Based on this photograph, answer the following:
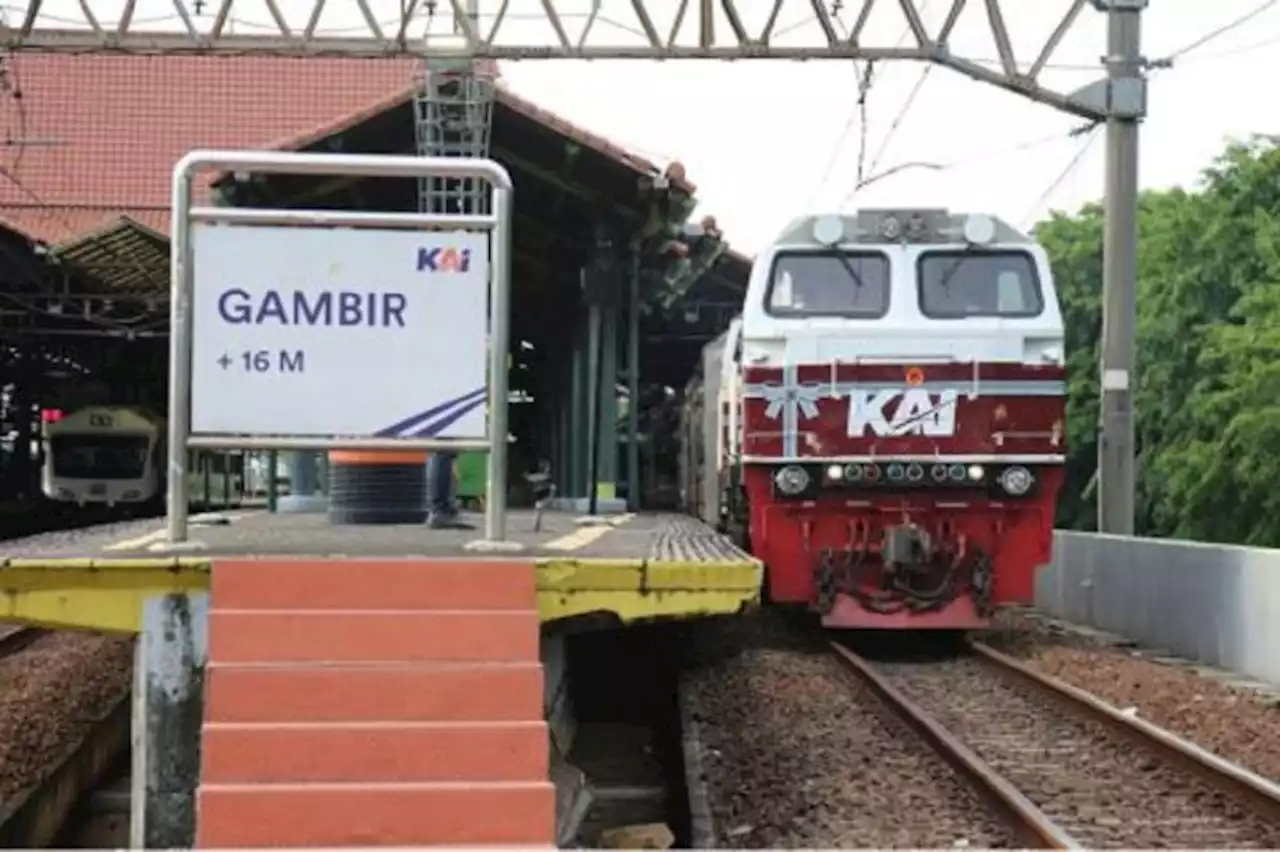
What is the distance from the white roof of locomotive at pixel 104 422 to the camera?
1225 inches

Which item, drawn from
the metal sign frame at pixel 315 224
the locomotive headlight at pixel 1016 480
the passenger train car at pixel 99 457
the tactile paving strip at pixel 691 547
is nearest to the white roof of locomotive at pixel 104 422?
the passenger train car at pixel 99 457

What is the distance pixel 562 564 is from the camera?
6809mm

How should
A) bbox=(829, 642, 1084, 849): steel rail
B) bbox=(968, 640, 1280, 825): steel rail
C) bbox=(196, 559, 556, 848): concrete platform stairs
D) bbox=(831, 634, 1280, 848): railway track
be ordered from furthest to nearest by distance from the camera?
1. bbox=(968, 640, 1280, 825): steel rail
2. bbox=(831, 634, 1280, 848): railway track
3. bbox=(829, 642, 1084, 849): steel rail
4. bbox=(196, 559, 556, 848): concrete platform stairs

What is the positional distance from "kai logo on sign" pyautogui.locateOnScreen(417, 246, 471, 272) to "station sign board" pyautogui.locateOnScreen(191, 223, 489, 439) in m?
0.01

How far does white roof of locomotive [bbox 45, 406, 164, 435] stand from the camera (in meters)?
31.1

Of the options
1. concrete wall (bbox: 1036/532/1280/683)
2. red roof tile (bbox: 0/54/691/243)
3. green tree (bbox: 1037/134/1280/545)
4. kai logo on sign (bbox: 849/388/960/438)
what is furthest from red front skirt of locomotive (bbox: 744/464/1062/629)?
red roof tile (bbox: 0/54/691/243)

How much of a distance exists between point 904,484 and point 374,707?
757 centimetres

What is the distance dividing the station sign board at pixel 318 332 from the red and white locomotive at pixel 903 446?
5980mm

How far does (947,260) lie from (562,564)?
7626 millimetres

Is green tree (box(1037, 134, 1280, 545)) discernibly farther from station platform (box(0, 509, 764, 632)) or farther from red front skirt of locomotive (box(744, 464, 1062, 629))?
station platform (box(0, 509, 764, 632))

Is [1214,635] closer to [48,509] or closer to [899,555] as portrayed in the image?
[899,555]

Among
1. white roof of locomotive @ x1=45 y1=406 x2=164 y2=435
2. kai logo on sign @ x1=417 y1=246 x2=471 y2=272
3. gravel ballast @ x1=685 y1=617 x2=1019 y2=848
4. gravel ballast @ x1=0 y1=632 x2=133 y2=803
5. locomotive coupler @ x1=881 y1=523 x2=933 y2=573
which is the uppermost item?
kai logo on sign @ x1=417 y1=246 x2=471 y2=272

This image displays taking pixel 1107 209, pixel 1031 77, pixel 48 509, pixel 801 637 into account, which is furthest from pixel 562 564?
pixel 48 509

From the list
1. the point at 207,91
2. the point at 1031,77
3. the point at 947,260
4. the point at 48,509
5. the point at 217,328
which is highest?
the point at 207,91
